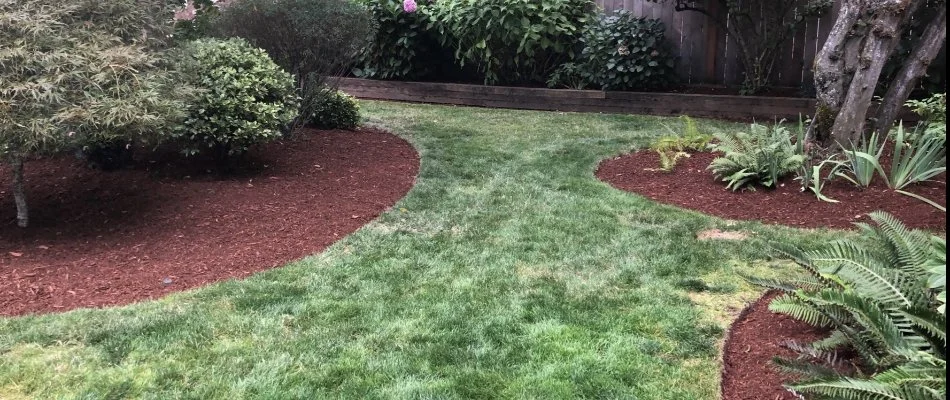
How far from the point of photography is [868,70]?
16.5 feet

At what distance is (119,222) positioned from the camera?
4473 millimetres

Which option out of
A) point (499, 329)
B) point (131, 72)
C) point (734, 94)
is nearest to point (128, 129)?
point (131, 72)

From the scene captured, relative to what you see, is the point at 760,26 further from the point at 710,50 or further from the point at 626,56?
the point at 626,56

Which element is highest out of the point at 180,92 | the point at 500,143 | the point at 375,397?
the point at 180,92

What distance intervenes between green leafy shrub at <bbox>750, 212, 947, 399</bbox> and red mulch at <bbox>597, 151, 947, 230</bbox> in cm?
157

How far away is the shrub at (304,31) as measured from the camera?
6.14 metres

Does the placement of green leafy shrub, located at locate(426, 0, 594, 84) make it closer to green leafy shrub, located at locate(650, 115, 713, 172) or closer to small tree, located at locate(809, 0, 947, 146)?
green leafy shrub, located at locate(650, 115, 713, 172)

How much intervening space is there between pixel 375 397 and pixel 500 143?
15.8 feet

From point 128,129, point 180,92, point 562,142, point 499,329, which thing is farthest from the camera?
point 562,142

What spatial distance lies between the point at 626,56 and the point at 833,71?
12.6 feet

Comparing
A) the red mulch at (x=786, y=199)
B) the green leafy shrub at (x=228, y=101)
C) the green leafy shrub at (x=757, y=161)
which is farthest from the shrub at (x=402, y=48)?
the green leafy shrub at (x=757, y=161)

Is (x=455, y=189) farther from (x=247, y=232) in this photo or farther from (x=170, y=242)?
(x=170, y=242)

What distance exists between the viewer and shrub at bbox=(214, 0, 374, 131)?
6.14m

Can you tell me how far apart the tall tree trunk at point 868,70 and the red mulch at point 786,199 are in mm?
418
